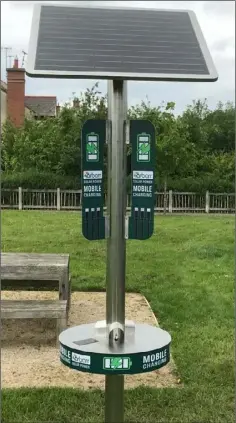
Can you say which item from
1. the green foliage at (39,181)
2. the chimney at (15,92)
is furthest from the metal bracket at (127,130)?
the chimney at (15,92)

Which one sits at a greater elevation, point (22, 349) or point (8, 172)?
point (8, 172)

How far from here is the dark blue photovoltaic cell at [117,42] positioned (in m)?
2.91

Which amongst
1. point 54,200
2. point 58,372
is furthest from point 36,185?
point 58,372

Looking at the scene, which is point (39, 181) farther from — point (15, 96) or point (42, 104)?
point (42, 104)

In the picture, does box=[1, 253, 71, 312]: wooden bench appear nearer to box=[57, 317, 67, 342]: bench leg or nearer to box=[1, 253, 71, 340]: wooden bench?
box=[1, 253, 71, 340]: wooden bench

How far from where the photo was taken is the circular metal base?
3.00 metres

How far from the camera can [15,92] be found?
34.7 m

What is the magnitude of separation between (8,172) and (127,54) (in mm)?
21741

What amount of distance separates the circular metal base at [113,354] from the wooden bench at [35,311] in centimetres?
210

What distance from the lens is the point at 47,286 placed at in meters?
6.56

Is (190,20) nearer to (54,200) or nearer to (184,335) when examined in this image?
(184,335)

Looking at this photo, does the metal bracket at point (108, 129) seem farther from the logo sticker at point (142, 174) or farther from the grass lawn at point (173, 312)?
the grass lawn at point (173, 312)

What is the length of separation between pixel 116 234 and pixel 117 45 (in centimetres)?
99

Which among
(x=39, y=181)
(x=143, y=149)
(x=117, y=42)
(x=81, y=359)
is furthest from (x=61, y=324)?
(x=39, y=181)
